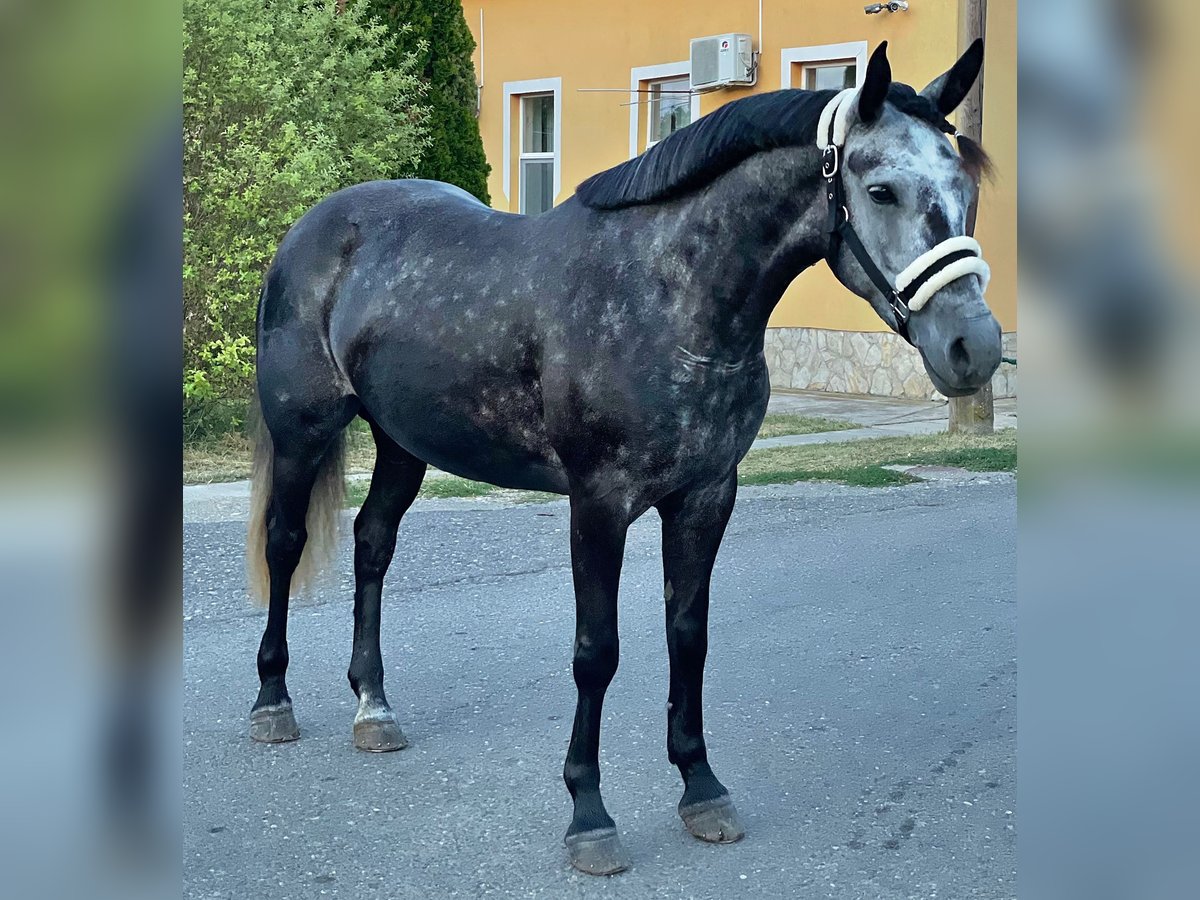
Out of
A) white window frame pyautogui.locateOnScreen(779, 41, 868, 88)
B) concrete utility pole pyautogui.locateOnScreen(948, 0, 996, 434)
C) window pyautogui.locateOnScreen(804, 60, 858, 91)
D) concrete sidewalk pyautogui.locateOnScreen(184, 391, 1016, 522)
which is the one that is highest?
white window frame pyautogui.locateOnScreen(779, 41, 868, 88)

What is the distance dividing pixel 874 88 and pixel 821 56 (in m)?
11.6

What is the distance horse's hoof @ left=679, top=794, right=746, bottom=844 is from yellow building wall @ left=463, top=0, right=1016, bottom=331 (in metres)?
8.39

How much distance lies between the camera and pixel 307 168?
10.2 meters

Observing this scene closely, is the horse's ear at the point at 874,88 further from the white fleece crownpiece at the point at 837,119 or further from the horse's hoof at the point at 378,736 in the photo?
the horse's hoof at the point at 378,736

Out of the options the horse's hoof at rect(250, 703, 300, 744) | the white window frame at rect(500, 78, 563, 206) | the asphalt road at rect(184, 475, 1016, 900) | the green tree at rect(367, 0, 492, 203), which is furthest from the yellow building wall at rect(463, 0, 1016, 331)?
the horse's hoof at rect(250, 703, 300, 744)

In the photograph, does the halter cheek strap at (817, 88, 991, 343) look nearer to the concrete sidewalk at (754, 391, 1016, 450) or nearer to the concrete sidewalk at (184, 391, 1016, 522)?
the concrete sidewalk at (184, 391, 1016, 522)

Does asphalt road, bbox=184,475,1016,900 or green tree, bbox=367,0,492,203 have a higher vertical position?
green tree, bbox=367,0,492,203

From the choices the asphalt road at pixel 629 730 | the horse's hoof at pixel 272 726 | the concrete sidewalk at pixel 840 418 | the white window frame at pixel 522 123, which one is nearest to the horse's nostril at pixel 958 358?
the asphalt road at pixel 629 730

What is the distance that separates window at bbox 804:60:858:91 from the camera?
1360 centimetres

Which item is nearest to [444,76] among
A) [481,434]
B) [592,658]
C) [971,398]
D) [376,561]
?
[971,398]

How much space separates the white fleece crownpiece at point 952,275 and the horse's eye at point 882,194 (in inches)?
8.7

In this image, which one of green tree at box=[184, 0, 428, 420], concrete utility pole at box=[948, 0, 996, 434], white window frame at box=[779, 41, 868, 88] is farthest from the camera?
white window frame at box=[779, 41, 868, 88]
